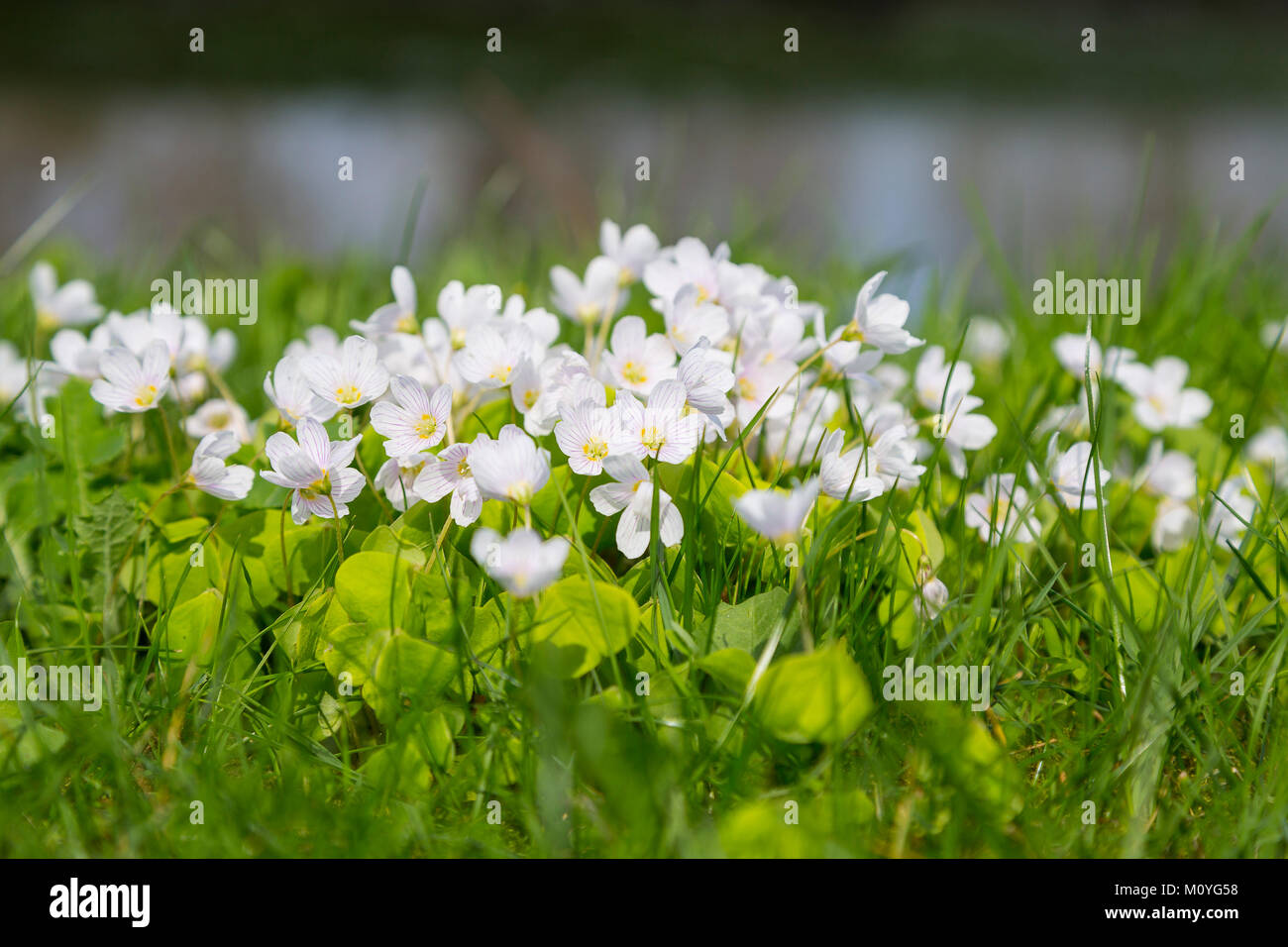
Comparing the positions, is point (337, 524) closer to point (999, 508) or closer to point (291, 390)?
point (291, 390)

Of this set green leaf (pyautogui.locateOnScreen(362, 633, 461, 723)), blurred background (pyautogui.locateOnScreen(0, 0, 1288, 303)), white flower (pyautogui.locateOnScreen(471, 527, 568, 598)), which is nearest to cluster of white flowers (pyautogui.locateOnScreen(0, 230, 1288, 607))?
white flower (pyautogui.locateOnScreen(471, 527, 568, 598))

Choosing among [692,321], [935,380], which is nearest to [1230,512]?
[935,380]

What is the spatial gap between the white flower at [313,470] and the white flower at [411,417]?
44 millimetres

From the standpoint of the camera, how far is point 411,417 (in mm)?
1157

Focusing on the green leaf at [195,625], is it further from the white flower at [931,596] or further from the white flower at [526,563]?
the white flower at [931,596]

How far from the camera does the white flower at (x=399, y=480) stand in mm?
1199

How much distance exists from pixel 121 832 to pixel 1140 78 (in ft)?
42.5

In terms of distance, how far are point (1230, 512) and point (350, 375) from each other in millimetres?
1142

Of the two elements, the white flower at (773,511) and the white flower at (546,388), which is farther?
the white flower at (546,388)

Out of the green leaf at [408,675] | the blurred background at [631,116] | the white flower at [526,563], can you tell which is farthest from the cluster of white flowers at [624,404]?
the blurred background at [631,116]

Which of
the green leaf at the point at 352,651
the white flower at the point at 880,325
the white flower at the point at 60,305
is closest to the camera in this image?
the green leaf at the point at 352,651
